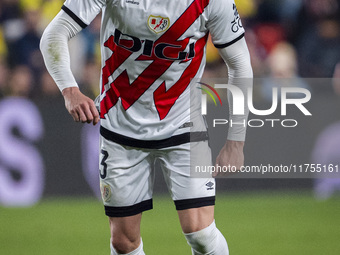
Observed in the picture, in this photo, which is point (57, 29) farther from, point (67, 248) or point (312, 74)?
point (312, 74)

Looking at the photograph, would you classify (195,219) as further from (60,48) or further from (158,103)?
(60,48)

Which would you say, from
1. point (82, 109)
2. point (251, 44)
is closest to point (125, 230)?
point (82, 109)

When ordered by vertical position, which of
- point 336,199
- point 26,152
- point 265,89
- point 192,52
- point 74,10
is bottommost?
point 336,199

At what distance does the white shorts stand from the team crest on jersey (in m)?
0.61

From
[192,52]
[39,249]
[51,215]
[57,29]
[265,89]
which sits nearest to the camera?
[57,29]

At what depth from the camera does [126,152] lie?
3.67 m

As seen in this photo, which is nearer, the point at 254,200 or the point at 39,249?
the point at 39,249

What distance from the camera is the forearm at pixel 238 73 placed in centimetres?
357

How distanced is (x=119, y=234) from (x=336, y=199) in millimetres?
3179

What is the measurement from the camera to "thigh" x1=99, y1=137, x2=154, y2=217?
12.0 ft

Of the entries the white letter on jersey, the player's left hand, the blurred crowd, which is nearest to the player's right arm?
the player's left hand

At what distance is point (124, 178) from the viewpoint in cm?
366

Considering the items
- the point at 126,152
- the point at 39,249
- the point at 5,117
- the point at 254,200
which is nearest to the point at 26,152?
the point at 5,117

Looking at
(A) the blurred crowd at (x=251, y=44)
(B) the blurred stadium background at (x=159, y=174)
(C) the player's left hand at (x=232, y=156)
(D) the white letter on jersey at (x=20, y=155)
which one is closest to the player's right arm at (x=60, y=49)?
(C) the player's left hand at (x=232, y=156)
